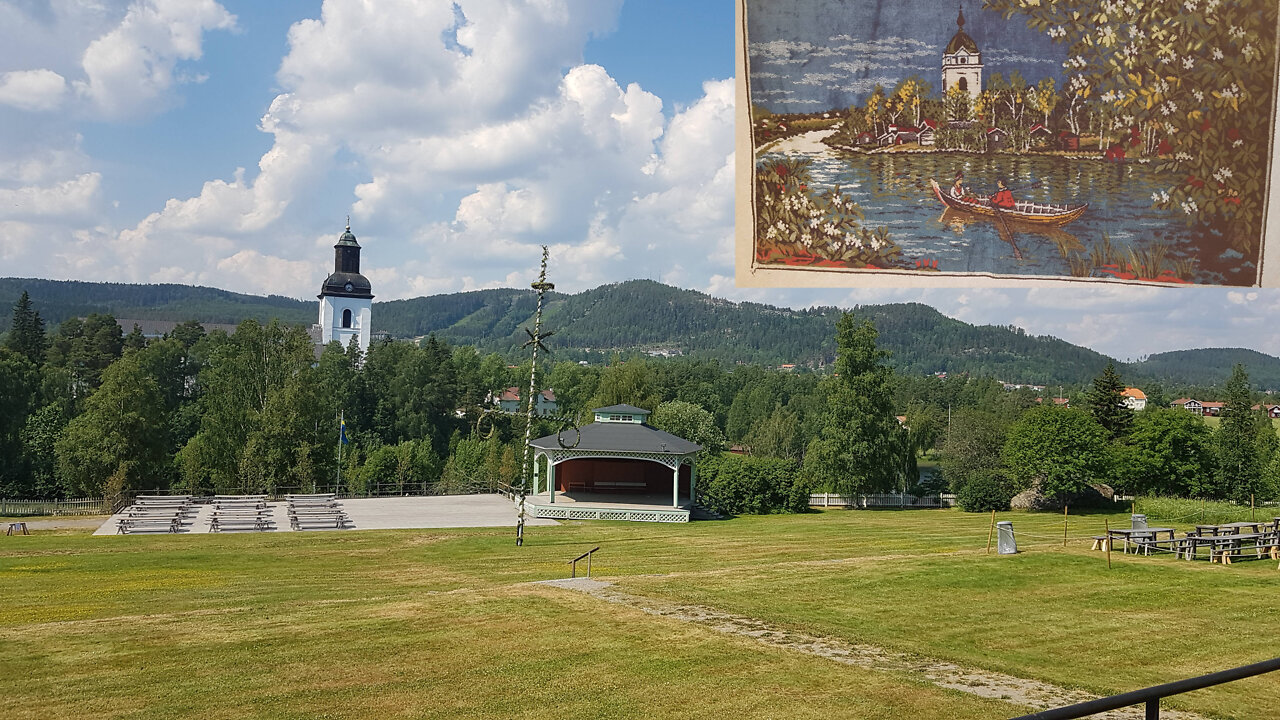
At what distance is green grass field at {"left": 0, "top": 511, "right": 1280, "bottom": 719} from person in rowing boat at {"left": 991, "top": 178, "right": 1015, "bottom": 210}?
4027 millimetres

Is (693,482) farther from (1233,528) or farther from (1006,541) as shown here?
(1233,528)

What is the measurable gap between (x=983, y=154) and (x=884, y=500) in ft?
120

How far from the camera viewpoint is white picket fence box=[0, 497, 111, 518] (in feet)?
117

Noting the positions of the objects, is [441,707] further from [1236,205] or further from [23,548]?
[23,548]

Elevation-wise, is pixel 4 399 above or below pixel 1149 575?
above

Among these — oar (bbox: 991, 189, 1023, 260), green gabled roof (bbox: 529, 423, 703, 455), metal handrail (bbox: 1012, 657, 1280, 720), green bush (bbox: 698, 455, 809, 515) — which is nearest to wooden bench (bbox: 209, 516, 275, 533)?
green gabled roof (bbox: 529, 423, 703, 455)

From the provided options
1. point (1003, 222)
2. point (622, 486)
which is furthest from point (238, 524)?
point (1003, 222)

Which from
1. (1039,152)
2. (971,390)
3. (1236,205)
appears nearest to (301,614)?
(1039,152)

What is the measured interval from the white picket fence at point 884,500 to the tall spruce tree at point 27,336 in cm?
7110

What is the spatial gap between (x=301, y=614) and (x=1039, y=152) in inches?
386

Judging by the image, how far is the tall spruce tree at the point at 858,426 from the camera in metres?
41.4

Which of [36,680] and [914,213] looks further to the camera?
[36,680]

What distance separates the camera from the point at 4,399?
197 ft

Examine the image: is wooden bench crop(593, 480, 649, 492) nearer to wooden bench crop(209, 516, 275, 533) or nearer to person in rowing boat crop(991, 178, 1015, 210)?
wooden bench crop(209, 516, 275, 533)
